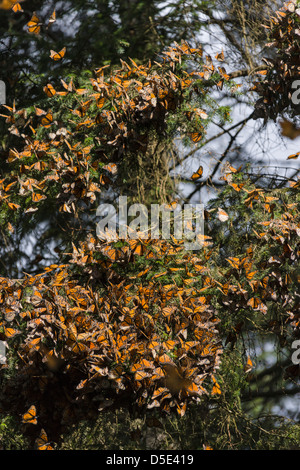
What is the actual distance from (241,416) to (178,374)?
2.11ft

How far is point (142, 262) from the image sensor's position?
2494 mm

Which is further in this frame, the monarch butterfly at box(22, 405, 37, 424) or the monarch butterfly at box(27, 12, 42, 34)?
the monarch butterfly at box(27, 12, 42, 34)

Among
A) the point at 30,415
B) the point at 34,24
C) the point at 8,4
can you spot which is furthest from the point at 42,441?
the point at 8,4

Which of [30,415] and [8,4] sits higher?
[8,4]

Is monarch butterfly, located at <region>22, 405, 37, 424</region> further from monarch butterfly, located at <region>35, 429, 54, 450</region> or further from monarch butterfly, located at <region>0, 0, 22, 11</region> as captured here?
monarch butterfly, located at <region>0, 0, 22, 11</region>

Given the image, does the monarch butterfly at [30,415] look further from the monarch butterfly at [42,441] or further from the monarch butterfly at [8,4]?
the monarch butterfly at [8,4]

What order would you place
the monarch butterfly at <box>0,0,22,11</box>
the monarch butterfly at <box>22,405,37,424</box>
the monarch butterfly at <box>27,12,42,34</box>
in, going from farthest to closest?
the monarch butterfly at <box>0,0,22,11</box>, the monarch butterfly at <box>27,12,42,34</box>, the monarch butterfly at <box>22,405,37,424</box>

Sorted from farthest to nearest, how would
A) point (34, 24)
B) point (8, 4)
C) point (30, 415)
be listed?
point (8, 4) < point (34, 24) < point (30, 415)

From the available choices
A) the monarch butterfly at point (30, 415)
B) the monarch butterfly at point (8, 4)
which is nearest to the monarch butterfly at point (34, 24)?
the monarch butterfly at point (8, 4)

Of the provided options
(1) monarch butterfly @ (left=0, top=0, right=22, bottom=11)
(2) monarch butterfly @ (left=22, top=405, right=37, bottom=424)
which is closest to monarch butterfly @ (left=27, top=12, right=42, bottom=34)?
(1) monarch butterfly @ (left=0, top=0, right=22, bottom=11)

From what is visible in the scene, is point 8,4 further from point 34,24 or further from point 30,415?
point 30,415

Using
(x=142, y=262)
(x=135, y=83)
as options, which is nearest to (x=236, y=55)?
(x=135, y=83)
